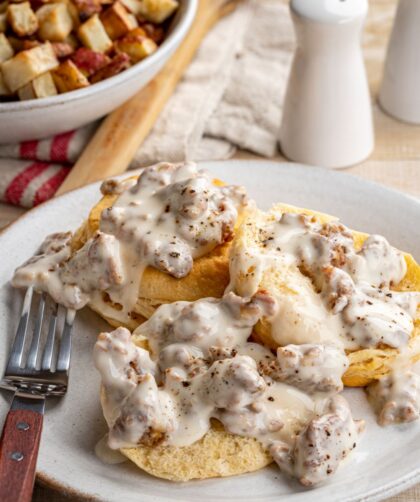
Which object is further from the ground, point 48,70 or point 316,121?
point 48,70

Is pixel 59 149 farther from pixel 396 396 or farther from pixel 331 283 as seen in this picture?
pixel 396 396

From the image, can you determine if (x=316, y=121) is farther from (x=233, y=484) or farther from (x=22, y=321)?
(x=233, y=484)

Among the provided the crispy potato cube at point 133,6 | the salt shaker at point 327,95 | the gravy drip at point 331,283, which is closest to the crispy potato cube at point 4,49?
the crispy potato cube at point 133,6

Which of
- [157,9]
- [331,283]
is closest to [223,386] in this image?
[331,283]

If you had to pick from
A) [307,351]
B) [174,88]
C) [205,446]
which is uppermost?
[307,351]

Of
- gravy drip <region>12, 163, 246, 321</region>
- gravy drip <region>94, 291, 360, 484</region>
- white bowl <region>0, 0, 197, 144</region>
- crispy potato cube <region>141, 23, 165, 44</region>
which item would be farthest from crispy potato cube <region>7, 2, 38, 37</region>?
gravy drip <region>94, 291, 360, 484</region>

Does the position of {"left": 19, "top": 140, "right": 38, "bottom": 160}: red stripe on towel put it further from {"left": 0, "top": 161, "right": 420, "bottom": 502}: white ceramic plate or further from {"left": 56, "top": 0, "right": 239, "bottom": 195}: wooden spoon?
{"left": 0, "top": 161, "right": 420, "bottom": 502}: white ceramic plate

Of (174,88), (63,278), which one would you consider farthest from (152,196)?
(174,88)
